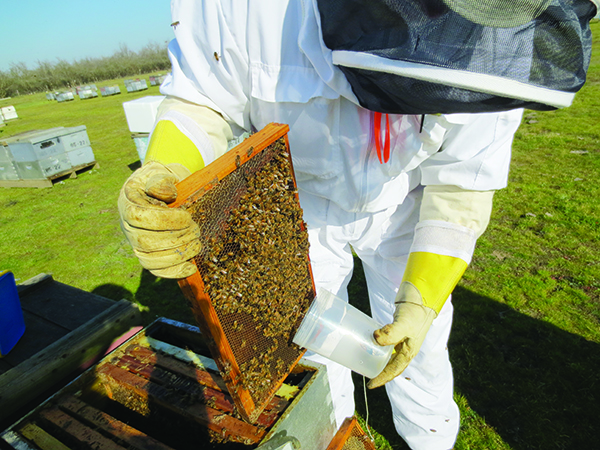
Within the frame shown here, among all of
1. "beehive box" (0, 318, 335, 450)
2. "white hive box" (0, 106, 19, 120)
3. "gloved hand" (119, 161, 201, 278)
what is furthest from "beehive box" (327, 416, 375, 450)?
"white hive box" (0, 106, 19, 120)

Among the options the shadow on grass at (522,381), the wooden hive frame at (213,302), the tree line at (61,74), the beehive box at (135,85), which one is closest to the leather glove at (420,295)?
the wooden hive frame at (213,302)

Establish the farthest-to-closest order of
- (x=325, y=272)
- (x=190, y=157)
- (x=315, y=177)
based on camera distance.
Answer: (x=325, y=272) < (x=315, y=177) < (x=190, y=157)

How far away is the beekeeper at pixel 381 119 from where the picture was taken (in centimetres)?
110

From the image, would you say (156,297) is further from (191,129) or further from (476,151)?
(476,151)

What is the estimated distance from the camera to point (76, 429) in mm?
1734

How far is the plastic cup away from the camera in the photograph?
1.77m

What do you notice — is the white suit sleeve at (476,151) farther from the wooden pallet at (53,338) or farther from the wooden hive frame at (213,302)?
the wooden pallet at (53,338)

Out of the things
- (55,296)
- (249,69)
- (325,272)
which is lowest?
(55,296)

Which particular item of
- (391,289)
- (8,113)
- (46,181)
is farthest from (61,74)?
(391,289)

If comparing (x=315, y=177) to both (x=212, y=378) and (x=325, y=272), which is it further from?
(x=212, y=378)

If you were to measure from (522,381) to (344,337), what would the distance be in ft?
7.55

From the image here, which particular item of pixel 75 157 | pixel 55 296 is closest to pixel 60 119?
pixel 75 157

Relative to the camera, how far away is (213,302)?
142 cm

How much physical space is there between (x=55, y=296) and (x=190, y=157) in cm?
226
